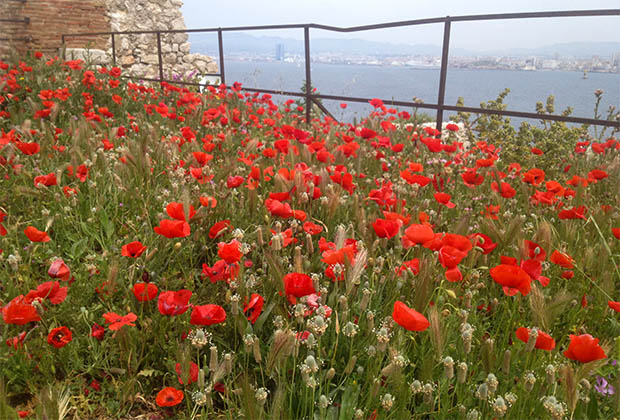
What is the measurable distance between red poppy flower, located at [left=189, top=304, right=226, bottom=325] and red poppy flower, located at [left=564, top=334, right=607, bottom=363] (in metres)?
0.85

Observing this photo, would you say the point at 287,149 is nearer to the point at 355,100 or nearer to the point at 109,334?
the point at 109,334

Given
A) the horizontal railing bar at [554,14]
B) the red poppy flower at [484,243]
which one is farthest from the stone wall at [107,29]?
the red poppy flower at [484,243]

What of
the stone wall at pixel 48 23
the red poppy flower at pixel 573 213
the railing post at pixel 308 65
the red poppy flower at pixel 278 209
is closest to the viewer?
the red poppy flower at pixel 278 209

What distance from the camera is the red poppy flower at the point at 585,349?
3.45 feet

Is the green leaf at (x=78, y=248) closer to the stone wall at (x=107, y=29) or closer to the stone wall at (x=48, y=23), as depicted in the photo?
the stone wall at (x=107, y=29)

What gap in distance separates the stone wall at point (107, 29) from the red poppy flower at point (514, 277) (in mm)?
12551

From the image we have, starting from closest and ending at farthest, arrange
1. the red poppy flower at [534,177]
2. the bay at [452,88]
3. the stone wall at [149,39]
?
1. the red poppy flower at [534,177]
2. the bay at [452,88]
3. the stone wall at [149,39]

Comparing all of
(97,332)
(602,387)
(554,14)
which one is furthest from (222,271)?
(554,14)

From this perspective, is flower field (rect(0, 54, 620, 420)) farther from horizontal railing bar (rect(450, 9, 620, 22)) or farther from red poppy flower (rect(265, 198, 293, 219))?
horizontal railing bar (rect(450, 9, 620, 22))

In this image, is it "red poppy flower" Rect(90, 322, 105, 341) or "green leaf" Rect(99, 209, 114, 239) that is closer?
"red poppy flower" Rect(90, 322, 105, 341)

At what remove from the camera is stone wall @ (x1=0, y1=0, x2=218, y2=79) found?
12609 millimetres

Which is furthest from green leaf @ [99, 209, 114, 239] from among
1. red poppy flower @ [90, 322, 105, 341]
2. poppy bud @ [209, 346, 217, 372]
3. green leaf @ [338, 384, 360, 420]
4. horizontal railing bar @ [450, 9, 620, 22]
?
horizontal railing bar @ [450, 9, 620, 22]

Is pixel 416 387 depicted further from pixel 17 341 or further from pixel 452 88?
pixel 452 88

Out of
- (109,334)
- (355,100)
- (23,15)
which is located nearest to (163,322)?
(109,334)
